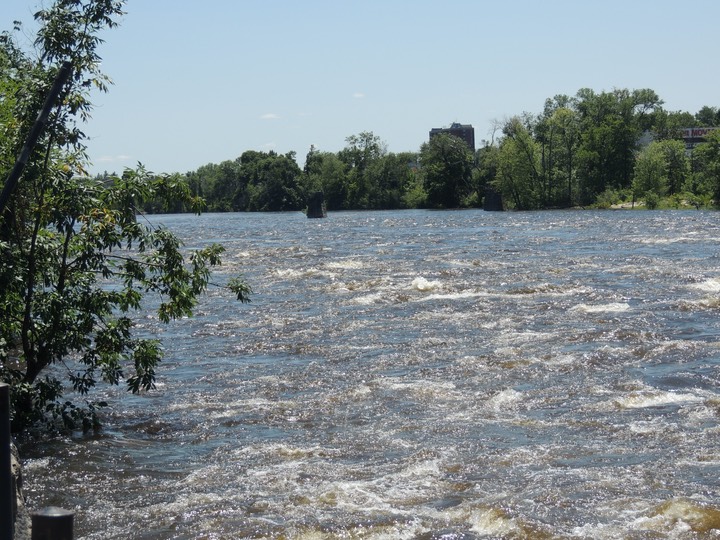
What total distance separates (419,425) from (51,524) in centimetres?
970

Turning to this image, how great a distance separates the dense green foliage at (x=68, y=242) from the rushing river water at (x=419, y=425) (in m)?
1.17

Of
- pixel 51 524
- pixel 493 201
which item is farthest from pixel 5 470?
pixel 493 201

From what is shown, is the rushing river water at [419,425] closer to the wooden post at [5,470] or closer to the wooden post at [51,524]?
the wooden post at [5,470]

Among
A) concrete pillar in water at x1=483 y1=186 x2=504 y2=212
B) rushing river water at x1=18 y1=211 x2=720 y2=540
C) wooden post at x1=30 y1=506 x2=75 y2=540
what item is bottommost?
rushing river water at x1=18 y1=211 x2=720 y2=540

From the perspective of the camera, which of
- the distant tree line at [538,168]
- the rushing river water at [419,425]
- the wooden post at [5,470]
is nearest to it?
the wooden post at [5,470]

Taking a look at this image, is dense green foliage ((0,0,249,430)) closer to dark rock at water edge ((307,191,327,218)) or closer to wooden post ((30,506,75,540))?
wooden post ((30,506,75,540))

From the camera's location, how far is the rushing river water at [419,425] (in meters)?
9.05

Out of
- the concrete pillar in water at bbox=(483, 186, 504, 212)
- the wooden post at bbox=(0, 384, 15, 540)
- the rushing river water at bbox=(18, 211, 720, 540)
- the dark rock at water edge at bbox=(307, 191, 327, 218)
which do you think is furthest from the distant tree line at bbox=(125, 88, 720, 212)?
the wooden post at bbox=(0, 384, 15, 540)

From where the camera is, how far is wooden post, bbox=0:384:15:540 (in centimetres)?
322

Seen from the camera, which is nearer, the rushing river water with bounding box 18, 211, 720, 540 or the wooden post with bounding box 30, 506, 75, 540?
the wooden post with bounding box 30, 506, 75, 540

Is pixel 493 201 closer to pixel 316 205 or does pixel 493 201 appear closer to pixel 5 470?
pixel 316 205

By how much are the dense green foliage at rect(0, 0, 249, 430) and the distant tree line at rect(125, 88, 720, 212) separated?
253 feet

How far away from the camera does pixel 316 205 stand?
337 feet

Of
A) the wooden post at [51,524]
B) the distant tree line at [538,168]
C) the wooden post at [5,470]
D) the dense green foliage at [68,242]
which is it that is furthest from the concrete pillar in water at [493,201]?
the wooden post at [51,524]
